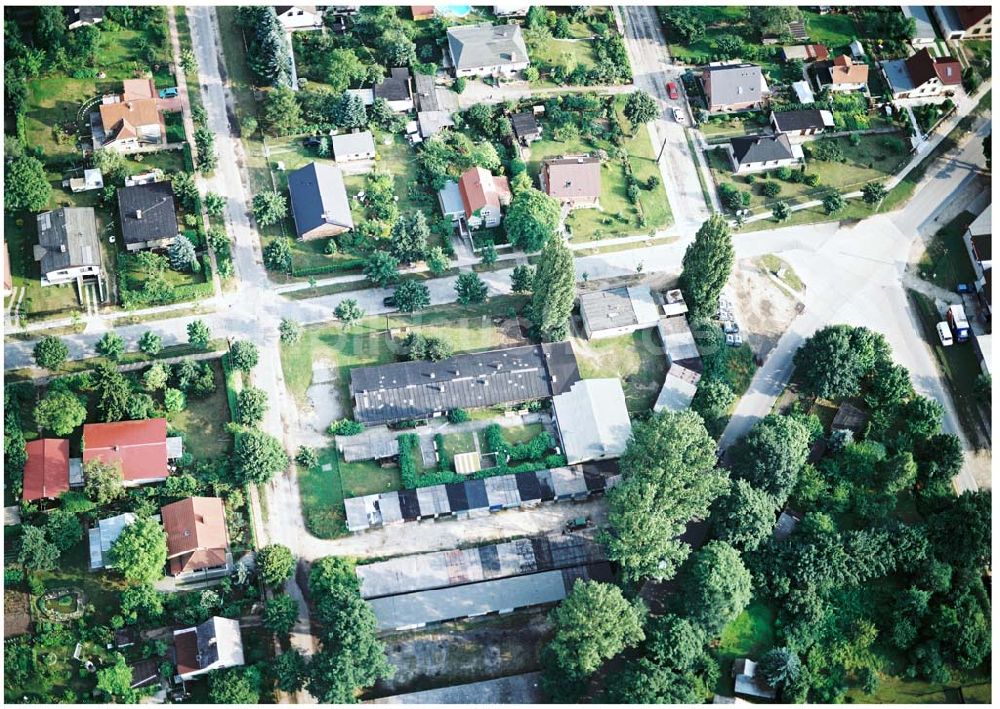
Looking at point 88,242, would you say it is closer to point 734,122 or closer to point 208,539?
point 208,539

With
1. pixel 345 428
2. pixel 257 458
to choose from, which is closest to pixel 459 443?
pixel 345 428

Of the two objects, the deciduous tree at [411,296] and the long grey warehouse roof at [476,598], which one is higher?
the deciduous tree at [411,296]

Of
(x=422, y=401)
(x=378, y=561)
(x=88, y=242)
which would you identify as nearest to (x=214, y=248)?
(x=88, y=242)

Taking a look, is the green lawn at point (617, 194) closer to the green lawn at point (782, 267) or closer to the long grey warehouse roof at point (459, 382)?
the green lawn at point (782, 267)

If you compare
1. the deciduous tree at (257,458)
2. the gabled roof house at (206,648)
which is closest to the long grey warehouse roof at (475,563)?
the gabled roof house at (206,648)

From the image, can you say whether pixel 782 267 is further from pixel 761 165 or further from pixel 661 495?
pixel 661 495

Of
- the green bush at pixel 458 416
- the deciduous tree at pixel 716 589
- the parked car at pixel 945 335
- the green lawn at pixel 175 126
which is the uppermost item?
the green lawn at pixel 175 126
